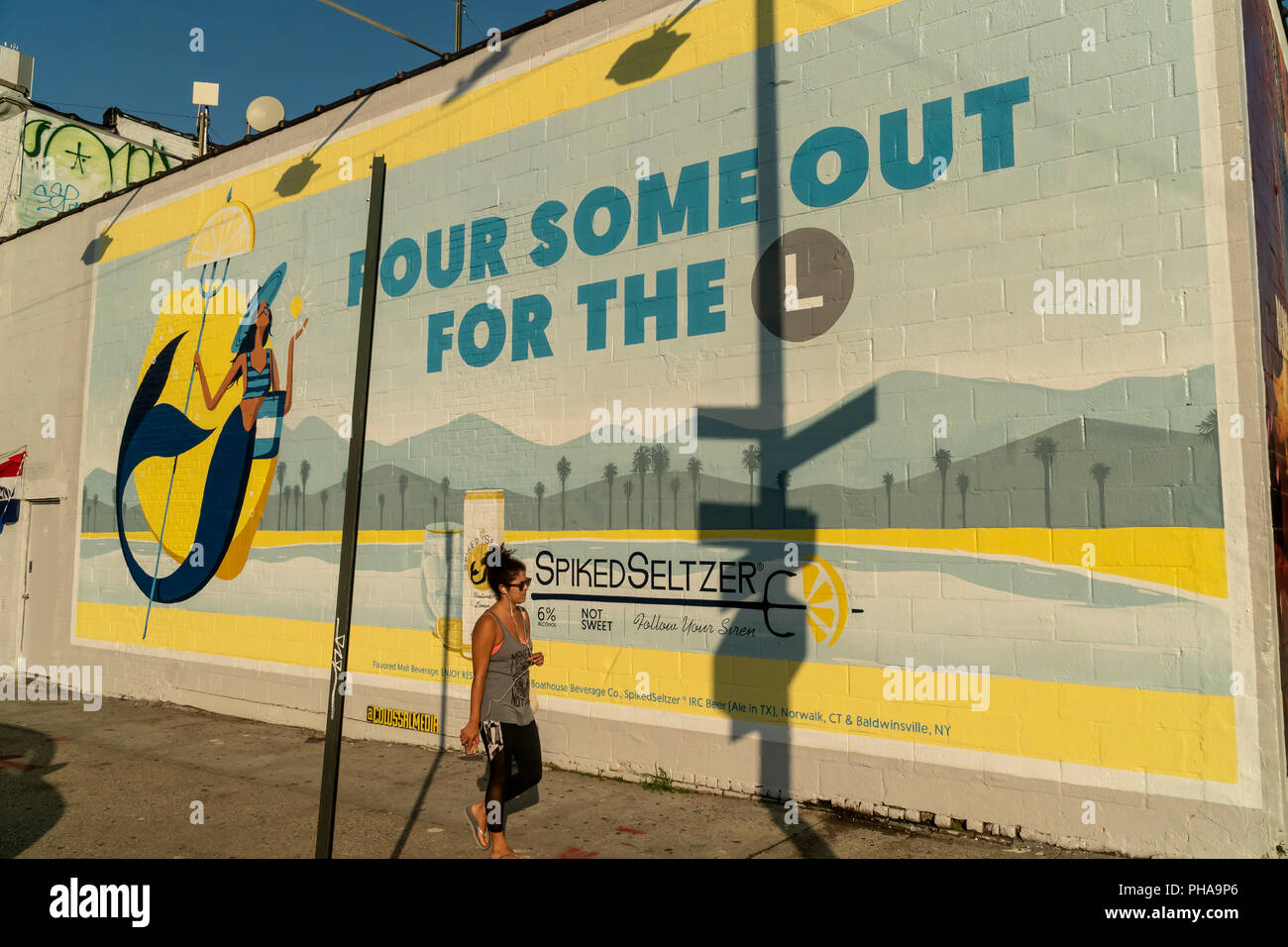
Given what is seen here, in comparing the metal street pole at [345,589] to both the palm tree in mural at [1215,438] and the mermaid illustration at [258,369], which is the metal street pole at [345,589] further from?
the mermaid illustration at [258,369]

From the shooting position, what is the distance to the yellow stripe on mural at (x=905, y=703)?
18.5ft

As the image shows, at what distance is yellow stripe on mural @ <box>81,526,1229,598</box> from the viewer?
18.6 ft

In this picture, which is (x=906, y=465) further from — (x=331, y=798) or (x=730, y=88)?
(x=331, y=798)

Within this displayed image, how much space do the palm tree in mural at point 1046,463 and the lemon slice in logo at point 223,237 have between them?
10.1 m

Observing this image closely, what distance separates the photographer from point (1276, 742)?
17.8 feet

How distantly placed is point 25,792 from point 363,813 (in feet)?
10.4

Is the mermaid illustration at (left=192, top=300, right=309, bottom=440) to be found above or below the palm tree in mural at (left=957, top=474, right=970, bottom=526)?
above

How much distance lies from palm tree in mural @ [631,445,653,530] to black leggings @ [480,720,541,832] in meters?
2.67

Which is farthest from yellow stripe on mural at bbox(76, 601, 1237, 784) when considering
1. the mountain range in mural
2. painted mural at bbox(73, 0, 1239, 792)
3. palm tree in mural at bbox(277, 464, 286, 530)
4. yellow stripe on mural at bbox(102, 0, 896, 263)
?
yellow stripe on mural at bbox(102, 0, 896, 263)

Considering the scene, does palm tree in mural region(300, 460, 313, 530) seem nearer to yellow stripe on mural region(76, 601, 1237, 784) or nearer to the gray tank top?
yellow stripe on mural region(76, 601, 1237, 784)

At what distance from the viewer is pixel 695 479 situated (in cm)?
780

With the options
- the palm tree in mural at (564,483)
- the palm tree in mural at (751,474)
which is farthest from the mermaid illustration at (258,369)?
the palm tree in mural at (751,474)

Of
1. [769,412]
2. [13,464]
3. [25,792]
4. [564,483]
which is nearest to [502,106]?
[564,483]
